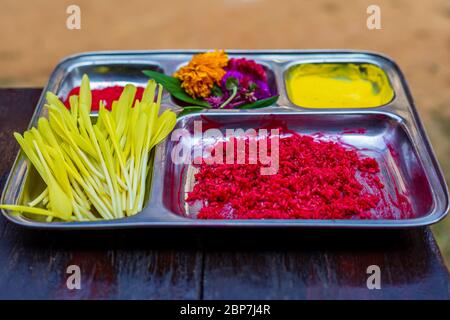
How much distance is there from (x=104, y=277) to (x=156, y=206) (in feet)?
0.69

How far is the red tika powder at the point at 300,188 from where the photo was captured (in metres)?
1.33

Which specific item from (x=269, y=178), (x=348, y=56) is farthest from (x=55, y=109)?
(x=348, y=56)

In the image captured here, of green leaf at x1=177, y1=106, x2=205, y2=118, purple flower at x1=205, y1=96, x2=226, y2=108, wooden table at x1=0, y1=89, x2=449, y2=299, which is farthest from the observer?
purple flower at x1=205, y1=96, x2=226, y2=108

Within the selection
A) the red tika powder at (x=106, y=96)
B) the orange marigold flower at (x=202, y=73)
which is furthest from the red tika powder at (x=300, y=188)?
the red tika powder at (x=106, y=96)

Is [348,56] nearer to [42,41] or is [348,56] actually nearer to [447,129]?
[447,129]

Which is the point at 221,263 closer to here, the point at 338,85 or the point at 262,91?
the point at 262,91

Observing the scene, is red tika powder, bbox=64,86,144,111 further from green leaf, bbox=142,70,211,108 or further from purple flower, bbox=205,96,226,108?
purple flower, bbox=205,96,226,108

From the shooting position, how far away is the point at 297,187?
1393 millimetres

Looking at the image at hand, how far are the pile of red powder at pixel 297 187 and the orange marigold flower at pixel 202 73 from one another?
321mm

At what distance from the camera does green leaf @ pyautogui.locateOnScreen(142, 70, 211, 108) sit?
5.69ft

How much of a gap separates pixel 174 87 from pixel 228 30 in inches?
71.1

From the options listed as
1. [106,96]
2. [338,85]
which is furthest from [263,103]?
[106,96]

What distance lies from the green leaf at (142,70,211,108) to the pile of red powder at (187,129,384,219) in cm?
29

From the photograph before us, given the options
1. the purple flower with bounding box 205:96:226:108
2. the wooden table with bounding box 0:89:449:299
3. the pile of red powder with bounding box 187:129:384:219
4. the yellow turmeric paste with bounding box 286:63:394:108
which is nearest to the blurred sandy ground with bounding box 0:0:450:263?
the yellow turmeric paste with bounding box 286:63:394:108
